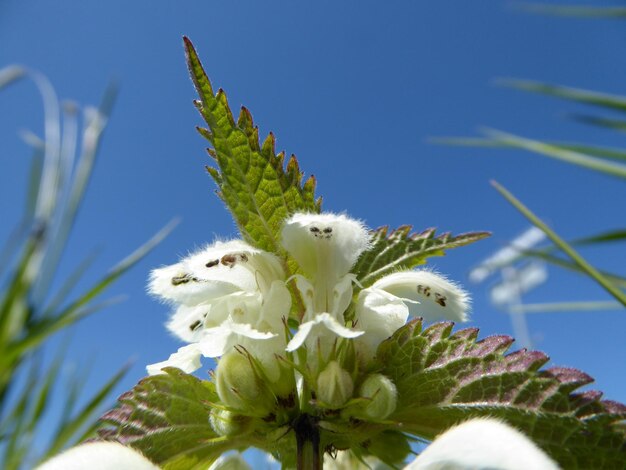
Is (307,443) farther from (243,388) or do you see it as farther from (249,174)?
(249,174)

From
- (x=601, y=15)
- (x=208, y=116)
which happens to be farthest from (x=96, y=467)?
(x=601, y=15)

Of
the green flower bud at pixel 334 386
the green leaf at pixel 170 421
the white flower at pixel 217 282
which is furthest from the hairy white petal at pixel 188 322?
the green flower bud at pixel 334 386

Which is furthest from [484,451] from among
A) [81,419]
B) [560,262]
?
[81,419]

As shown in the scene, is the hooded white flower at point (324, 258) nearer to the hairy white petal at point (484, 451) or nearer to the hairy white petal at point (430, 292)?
the hairy white petal at point (430, 292)

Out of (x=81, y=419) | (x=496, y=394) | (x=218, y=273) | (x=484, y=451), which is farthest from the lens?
(x=81, y=419)

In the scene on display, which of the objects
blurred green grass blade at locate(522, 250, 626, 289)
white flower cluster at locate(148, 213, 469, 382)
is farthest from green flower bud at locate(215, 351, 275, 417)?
blurred green grass blade at locate(522, 250, 626, 289)

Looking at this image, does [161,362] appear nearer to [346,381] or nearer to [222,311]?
[222,311]
